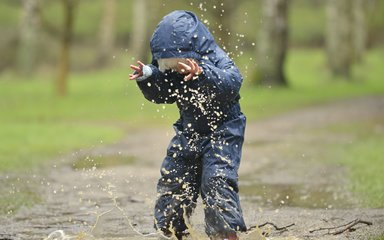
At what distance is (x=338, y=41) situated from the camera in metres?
32.1

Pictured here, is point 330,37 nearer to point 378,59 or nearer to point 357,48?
point 357,48

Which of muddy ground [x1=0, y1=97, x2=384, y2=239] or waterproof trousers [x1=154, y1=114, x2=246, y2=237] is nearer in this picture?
waterproof trousers [x1=154, y1=114, x2=246, y2=237]

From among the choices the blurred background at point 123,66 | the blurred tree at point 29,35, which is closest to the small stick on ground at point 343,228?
the blurred background at point 123,66

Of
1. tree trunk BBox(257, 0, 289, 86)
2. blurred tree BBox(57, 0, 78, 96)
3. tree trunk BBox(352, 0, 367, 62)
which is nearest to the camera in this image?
blurred tree BBox(57, 0, 78, 96)

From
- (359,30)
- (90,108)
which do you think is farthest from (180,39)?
(359,30)

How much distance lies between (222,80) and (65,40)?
19119 millimetres

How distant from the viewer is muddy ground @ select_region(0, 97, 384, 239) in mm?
6688

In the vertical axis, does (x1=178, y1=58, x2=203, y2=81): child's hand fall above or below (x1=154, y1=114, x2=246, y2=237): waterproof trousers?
above

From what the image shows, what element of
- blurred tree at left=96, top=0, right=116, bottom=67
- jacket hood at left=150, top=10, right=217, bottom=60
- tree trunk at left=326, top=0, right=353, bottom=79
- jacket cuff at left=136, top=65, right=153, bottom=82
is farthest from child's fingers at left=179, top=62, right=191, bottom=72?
blurred tree at left=96, top=0, right=116, bottom=67

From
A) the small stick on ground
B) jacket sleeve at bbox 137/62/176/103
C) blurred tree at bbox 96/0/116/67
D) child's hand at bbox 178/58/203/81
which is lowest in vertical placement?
blurred tree at bbox 96/0/116/67

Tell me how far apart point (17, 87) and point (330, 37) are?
11.0 meters

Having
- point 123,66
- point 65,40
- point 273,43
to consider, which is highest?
point 65,40

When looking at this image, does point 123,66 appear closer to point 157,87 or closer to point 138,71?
point 157,87

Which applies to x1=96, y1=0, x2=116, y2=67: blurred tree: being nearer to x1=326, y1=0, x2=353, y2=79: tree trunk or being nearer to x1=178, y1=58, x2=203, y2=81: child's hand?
x1=326, y1=0, x2=353, y2=79: tree trunk
